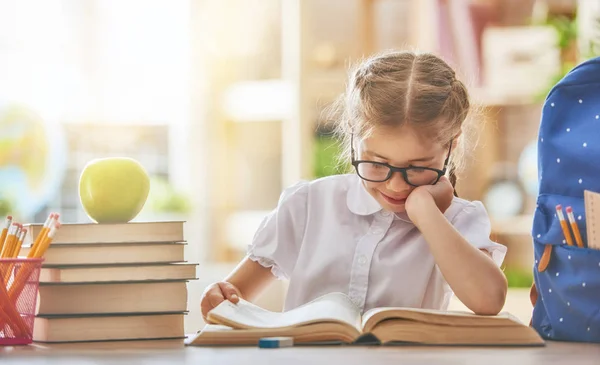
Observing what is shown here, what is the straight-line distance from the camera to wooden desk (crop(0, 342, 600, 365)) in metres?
0.92

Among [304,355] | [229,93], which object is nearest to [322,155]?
[229,93]

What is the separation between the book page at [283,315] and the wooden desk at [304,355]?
0.17 feet

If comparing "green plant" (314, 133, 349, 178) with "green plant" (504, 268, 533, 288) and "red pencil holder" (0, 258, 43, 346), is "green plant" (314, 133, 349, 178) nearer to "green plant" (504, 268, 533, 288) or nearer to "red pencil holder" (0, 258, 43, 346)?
"green plant" (504, 268, 533, 288)

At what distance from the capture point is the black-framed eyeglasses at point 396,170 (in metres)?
1.34

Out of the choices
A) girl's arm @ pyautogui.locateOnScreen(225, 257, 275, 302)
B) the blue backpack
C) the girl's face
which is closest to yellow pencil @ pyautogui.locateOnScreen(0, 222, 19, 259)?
girl's arm @ pyautogui.locateOnScreen(225, 257, 275, 302)

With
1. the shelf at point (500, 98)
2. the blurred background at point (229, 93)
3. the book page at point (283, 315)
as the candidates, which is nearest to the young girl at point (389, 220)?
the book page at point (283, 315)

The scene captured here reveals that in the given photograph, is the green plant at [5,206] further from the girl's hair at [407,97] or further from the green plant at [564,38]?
the girl's hair at [407,97]

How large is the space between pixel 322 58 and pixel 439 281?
2.33 m

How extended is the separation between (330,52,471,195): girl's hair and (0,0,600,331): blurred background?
5.86 feet

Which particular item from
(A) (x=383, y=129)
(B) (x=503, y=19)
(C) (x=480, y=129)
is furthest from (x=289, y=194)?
(B) (x=503, y=19)

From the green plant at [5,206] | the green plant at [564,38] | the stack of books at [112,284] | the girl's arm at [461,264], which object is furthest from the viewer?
the green plant at [5,206]

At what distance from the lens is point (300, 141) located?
11.8ft

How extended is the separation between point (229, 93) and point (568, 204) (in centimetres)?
296

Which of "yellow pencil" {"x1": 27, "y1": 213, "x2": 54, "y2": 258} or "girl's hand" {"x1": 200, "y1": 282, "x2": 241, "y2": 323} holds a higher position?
"yellow pencil" {"x1": 27, "y1": 213, "x2": 54, "y2": 258}
